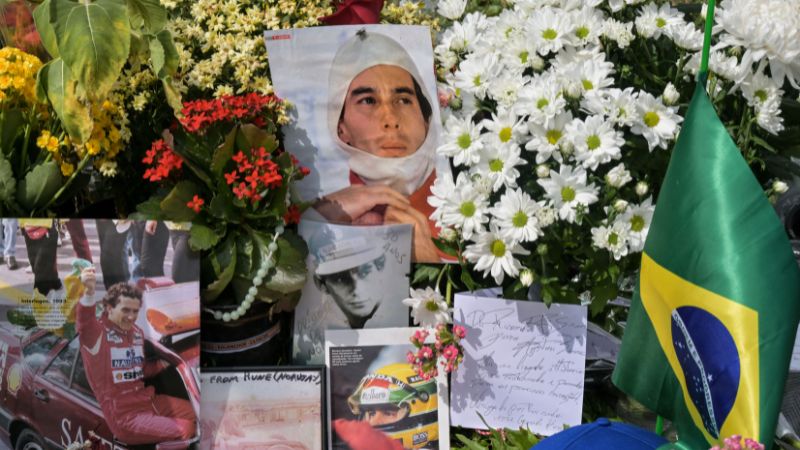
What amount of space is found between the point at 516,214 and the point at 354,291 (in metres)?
0.47

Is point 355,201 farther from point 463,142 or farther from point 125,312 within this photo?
point 125,312

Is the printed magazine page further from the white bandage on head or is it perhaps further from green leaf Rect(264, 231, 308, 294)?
the white bandage on head

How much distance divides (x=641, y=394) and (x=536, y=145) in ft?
1.82

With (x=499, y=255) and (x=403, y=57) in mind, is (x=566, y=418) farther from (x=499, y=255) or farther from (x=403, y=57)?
(x=403, y=57)

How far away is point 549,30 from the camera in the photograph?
73.2 inches

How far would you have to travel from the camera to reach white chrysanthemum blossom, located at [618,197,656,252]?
175 cm

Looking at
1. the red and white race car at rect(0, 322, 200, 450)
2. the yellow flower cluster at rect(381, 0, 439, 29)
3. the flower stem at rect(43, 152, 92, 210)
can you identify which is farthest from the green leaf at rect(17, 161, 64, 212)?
the yellow flower cluster at rect(381, 0, 439, 29)

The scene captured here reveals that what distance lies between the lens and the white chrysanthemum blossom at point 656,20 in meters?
1.82

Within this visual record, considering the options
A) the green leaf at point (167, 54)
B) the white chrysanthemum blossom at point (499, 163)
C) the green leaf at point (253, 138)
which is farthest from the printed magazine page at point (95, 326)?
the white chrysanthemum blossom at point (499, 163)

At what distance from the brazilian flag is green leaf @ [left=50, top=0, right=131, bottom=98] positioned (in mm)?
1141

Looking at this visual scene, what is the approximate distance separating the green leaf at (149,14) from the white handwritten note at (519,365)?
92cm

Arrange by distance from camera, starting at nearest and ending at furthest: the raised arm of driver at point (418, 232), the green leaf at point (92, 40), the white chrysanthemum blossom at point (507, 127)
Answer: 1. the green leaf at point (92, 40)
2. the white chrysanthemum blossom at point (507, 127)
3. the raised arm of driver at point (418, 232)

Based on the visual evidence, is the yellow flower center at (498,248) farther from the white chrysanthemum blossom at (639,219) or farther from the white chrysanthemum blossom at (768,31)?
the white chrysanthemum blossom at (768,31)

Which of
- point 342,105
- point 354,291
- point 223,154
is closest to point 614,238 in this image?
point 354,291
